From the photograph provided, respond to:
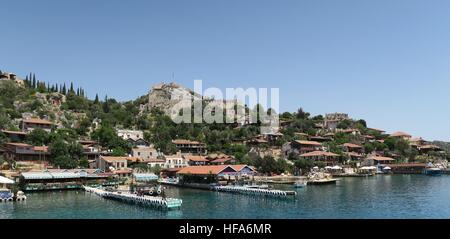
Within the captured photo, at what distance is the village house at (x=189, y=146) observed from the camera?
90.4 m

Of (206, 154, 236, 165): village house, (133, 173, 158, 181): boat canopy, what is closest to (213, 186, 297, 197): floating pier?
(133, 173, 158, 181): boat canopy

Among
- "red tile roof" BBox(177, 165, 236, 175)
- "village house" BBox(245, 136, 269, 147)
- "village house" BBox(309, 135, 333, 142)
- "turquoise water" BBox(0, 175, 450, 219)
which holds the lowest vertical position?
"turquoise water" BBox(0, 175, 450, 219)

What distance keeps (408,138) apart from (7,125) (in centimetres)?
10637

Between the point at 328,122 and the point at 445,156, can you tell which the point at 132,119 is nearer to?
the point at 328,122

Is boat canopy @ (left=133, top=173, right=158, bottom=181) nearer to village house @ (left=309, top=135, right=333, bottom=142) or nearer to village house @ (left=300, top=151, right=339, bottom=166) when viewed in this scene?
village house @ (left=300, top=151, right=339, bottom=166)

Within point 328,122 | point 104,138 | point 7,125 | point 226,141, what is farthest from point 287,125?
point 7,125

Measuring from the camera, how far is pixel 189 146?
90.9 m

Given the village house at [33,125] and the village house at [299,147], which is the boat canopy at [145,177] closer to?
the village house at [33,125]

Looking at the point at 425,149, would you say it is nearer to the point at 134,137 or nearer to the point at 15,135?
the point at 134,137

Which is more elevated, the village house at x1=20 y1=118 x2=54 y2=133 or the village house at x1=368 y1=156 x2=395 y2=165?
the village house at x1=20 y1=118 x2=54 y2=133

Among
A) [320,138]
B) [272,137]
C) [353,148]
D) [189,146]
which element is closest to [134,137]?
[189,146]

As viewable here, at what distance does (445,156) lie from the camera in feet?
344

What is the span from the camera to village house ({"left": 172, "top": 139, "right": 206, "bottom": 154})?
90425 mm
